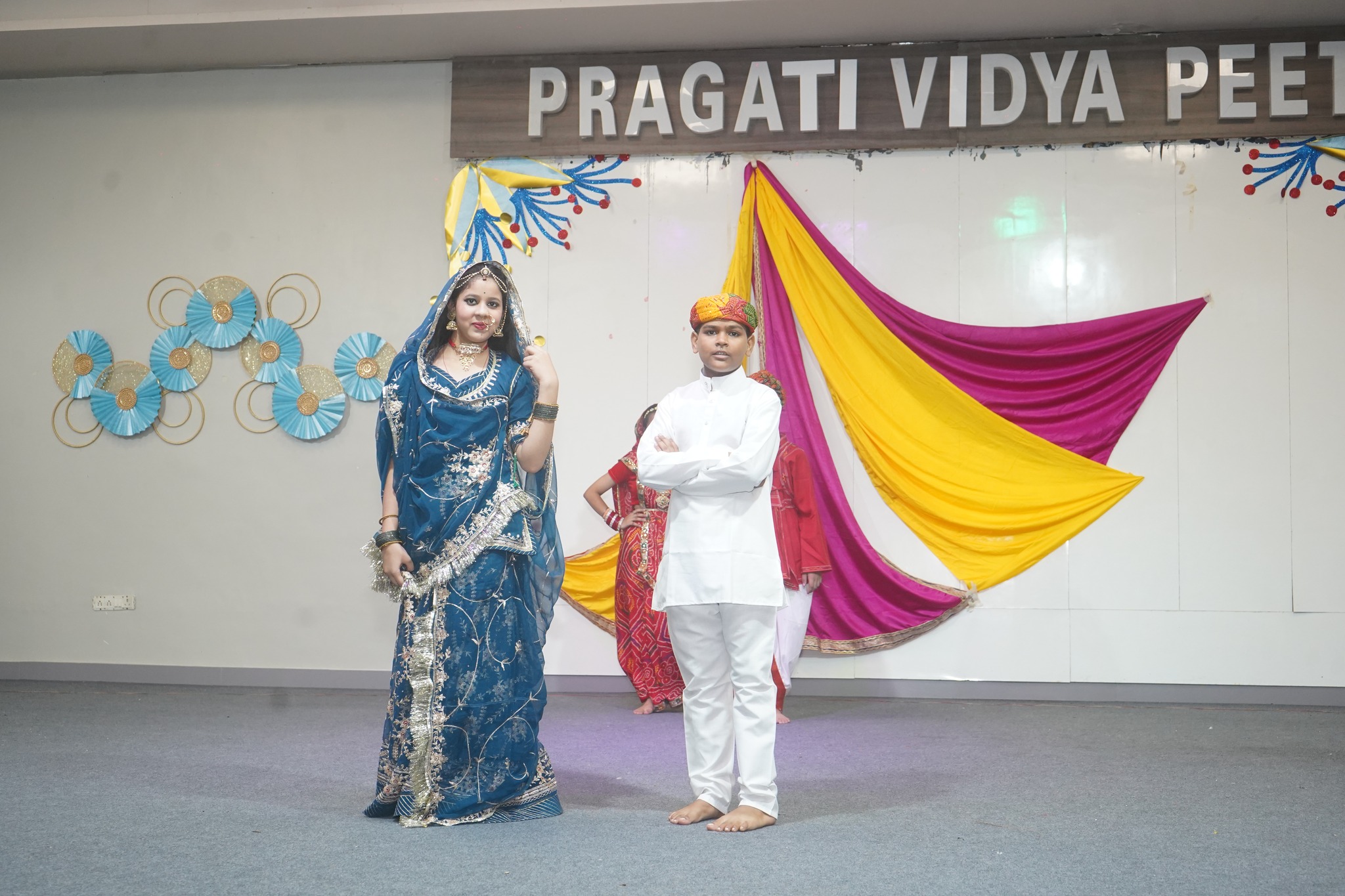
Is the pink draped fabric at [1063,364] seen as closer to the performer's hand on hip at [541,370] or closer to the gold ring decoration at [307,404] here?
the performer's hand on hip at [541,370]

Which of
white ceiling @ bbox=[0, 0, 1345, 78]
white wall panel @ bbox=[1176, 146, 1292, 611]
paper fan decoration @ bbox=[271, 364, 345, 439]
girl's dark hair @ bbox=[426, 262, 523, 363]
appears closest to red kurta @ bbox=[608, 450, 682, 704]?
paper fan decoration @ bbox=[271, 364, 345, 439]

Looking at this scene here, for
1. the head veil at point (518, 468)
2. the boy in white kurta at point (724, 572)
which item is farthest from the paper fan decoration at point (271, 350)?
the boy in white kurta at point (724, 572)

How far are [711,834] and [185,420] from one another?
423 centimetres

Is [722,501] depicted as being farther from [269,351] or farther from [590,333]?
[269,351]

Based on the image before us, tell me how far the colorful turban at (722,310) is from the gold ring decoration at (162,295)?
390 centimetres

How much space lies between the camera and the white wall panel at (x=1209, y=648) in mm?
5148

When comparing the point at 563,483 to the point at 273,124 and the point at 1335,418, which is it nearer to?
the point at 273,124

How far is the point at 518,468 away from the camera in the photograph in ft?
10.3

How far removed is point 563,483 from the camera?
5582 millimetres

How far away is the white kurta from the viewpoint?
2.89m

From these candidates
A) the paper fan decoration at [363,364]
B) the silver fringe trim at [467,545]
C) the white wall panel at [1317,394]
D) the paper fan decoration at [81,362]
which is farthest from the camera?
the paper fan decoration at [81,362]

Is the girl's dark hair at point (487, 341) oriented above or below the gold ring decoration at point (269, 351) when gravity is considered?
below

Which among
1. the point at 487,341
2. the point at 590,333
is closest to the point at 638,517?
the point at 590,333

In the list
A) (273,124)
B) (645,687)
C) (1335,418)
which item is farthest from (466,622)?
(1335,418)
